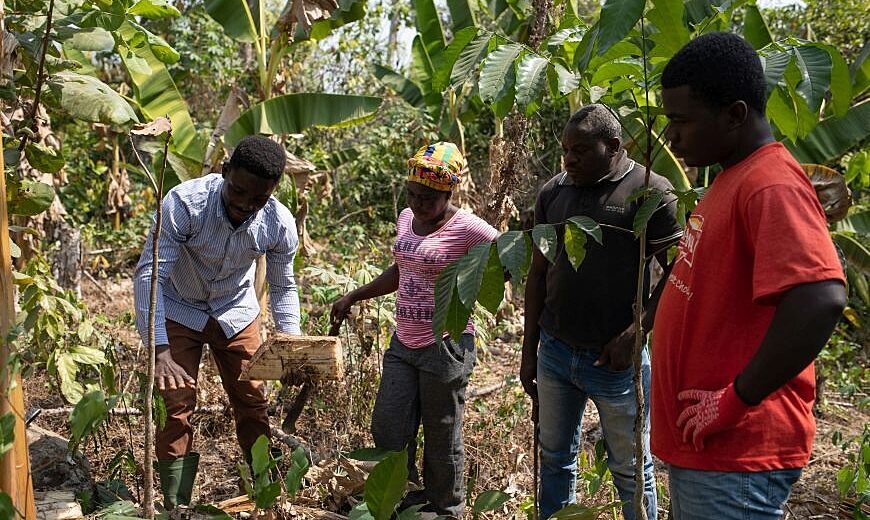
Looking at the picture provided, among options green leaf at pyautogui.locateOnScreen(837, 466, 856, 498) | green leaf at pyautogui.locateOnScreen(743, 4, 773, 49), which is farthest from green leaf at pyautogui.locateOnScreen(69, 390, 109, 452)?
green leaf at pyautogui.locateOnScreen(743, 4, 773, 49)

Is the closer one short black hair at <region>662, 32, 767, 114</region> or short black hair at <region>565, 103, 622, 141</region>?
short black hair at <region>662, 32, 767, 114</region>

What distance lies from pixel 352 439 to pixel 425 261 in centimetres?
140

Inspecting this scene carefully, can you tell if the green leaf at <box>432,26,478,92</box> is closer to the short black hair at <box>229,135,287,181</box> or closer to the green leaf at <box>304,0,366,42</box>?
the short black hair at <box>229,135,287,181</box>

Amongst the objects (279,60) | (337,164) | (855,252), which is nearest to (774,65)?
(855,252)

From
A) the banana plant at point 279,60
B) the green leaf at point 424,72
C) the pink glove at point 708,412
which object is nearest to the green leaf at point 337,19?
the banana plant at point 279,60

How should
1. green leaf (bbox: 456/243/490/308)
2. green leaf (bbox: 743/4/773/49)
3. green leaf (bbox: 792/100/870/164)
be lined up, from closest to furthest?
green leaf (bbox: 456/243/490/308) < green leaf (bbox: 743/4/773/49) < green leaf (bbox: 792/100/870/164)

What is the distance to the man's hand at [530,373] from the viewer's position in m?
3.44

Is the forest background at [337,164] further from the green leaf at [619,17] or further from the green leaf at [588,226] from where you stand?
the green leaf at [588,226]

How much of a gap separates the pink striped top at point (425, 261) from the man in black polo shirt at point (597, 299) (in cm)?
39

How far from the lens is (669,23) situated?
2.21 m

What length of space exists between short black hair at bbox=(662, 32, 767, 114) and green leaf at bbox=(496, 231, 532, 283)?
530 millimetres

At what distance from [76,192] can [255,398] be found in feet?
23.9

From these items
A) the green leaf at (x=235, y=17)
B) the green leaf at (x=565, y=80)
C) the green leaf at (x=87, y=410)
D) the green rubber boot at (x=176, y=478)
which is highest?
the green leaf at (x=235, y=17)

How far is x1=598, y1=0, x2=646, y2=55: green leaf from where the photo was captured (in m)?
1.92
